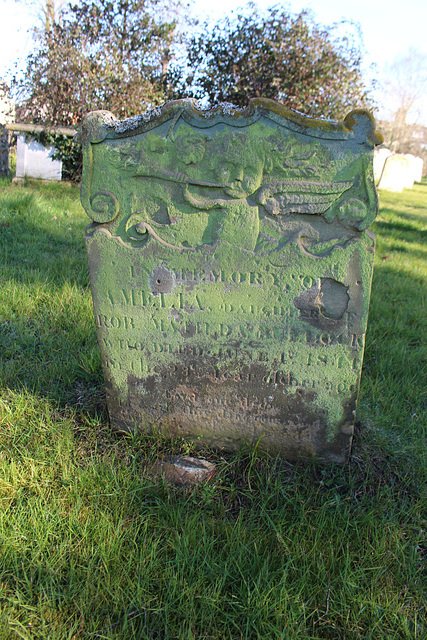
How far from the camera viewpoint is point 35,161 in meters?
8.02

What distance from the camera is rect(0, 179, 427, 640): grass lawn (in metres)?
1.66

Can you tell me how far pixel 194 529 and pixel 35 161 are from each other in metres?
7.73

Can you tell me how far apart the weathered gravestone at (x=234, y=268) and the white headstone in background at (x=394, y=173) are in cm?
1523

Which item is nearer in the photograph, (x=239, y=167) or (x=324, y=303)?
(x=239, y=167)

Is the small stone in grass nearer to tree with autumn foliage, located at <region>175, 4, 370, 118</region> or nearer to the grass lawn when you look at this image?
the grass lawn

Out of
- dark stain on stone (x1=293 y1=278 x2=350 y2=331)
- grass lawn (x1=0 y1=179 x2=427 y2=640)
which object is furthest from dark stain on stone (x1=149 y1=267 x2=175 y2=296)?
grass lawn (x1=0 y1=179 x2=427 y2=640)

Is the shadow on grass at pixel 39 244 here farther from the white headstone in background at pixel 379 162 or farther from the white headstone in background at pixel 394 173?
the white headstone in background at pixel 379 162

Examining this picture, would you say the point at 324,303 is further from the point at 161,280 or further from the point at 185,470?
the point at 185,470

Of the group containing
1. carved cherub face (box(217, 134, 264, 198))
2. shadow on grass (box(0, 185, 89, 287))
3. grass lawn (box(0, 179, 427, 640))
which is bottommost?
grass lawn (box(0, 179, 427, 640))

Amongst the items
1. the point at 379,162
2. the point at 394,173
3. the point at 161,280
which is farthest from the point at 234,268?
the point at 379,162

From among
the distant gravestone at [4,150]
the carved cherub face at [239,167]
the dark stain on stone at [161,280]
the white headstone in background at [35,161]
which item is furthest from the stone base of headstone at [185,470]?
the distant gravestone at [4,150]

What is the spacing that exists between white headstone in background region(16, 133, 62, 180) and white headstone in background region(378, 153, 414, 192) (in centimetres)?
1168

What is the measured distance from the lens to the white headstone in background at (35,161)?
25.9ft

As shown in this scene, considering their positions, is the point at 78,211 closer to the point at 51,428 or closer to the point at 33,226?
the point at 33,226
